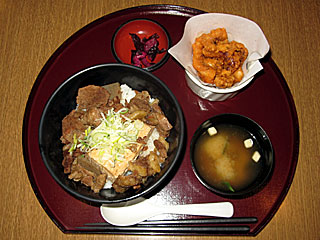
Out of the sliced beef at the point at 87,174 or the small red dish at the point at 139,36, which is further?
the small red dish at the point at 139,36

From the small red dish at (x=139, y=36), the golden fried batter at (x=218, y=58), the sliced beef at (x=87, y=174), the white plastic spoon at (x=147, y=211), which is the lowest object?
the white plastic spoon at (x=147, y=211)

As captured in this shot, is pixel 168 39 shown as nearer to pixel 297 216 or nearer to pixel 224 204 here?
pixel 224 204

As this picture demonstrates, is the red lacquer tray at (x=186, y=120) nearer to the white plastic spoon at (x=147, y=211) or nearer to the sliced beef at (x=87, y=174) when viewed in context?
the white plastic spoon at (x=147, y=211)

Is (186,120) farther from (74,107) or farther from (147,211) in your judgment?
(74,107)

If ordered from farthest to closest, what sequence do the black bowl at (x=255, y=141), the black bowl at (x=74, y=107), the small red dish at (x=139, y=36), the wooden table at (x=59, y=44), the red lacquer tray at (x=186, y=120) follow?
1. the small red dish at (x=139, y=36)
2. the wooden table at (x=59, y=44)
3. the red lacquer tray at (x=186, y=120)
4. the black bowl at (x=255, y=141)
5. the black bowl at (x=74, y=107)

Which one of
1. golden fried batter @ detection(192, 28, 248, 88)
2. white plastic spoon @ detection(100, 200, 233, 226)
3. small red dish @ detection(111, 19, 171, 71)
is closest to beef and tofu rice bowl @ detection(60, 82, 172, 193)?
white plastic spoon @ detection(100, 200, 233, 226)

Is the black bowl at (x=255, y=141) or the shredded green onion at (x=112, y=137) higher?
the shredded green onion at (x=112, y=137)

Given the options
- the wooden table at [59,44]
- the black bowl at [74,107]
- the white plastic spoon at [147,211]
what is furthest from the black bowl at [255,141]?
the wooden table at [59,44]

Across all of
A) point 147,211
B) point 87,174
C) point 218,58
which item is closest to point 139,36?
point 218,58
